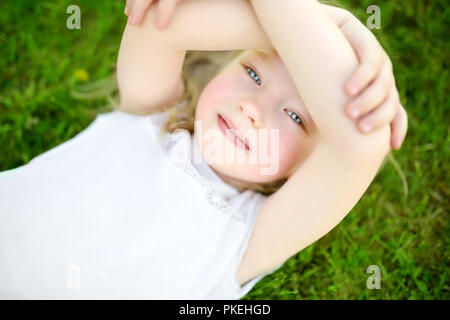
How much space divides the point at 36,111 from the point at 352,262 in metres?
1.47

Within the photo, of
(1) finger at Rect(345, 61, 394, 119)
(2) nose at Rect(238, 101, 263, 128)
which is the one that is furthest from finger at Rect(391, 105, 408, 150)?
(2) nose at Rect(238, 101, 263, 128)

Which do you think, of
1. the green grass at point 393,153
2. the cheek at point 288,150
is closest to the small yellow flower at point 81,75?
the green grass at point 393,153

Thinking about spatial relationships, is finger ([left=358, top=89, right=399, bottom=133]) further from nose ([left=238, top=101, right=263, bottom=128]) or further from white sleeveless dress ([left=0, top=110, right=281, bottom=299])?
white sleeveless dress ([left=0, top=110, right=281, bottom=299])

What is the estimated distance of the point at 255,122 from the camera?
1.36m

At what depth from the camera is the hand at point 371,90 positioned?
1129mm

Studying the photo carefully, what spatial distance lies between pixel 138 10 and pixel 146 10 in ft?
0.09

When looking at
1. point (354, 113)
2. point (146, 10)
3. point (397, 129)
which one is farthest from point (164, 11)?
point (397, 129)

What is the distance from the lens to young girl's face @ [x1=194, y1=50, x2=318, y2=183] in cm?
136

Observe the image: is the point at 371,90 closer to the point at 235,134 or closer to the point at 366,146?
the point at 366,146

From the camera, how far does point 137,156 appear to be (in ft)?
5.00

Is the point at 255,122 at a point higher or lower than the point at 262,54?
lower

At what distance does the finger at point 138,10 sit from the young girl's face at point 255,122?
0.92 ft
